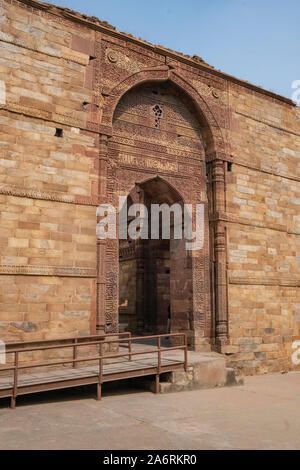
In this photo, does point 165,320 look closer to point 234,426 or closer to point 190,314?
point 190,314

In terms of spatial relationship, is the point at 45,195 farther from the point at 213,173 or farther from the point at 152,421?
the point at 213,173

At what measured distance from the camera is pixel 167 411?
622 centimetres

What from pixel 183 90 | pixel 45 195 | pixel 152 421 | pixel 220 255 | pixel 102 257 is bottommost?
pixel 152 421

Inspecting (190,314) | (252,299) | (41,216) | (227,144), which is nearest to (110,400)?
(41,216)

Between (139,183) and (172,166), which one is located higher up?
(172,166)

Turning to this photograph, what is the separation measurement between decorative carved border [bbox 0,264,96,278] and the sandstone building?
0.02 m

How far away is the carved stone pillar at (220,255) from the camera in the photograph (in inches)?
411

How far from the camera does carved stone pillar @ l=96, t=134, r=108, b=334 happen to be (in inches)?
335

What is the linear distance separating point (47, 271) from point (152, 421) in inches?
136

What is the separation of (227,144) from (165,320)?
5.82 meters

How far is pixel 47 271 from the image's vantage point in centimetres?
797
